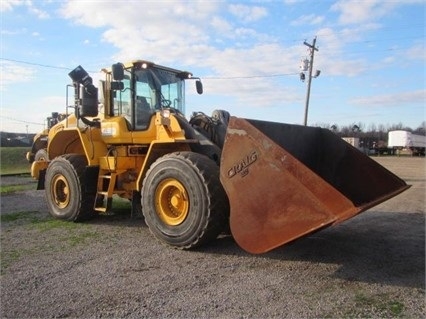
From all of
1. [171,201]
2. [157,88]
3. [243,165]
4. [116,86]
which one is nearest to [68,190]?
[116,86]

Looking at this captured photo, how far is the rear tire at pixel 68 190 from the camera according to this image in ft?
26.5

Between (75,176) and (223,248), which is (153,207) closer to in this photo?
(223,248)

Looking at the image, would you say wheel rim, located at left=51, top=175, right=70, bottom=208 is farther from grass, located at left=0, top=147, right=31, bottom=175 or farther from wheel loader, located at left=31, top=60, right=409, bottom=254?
grass, located at left=0, top=147, right=31, bottom=175

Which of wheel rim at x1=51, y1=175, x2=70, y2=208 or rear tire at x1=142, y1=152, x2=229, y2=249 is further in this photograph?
wheel rim at x1=51, y1=175, x2=70, y2=208

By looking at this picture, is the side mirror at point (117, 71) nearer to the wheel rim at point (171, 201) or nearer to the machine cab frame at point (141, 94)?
the machine cab frame at point (141, 94)

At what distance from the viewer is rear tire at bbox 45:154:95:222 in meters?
8.09

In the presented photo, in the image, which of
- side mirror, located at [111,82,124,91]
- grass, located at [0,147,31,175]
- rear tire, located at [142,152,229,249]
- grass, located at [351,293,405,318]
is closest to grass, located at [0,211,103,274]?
rear tire, located at [142,152,229,249]

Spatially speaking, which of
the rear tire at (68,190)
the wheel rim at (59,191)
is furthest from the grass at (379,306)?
the wheel rim at (59,191)

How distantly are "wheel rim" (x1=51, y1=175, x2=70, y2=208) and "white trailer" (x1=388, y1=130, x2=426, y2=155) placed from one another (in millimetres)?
57015

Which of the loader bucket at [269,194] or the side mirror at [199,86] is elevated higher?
the side mirror at [199,86]

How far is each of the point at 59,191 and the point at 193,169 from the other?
389cm

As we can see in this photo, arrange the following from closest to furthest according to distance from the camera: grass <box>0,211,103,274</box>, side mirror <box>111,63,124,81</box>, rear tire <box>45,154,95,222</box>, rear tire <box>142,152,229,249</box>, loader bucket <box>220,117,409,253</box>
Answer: loader bucket <box>220,117,409,253</box>
rear tire <box>142,152,229,249</box>
grass <box>0,211,103,274</box>
side mirror <box>111,63,124,81</box>
rear tire <box>45,154,95,222</box>

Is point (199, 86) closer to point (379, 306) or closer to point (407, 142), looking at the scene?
point (379, 306)

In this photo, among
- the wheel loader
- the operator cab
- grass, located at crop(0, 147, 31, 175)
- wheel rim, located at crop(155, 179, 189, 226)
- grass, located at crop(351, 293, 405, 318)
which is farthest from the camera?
grass, located at crop(0, 147, 31, 175)
